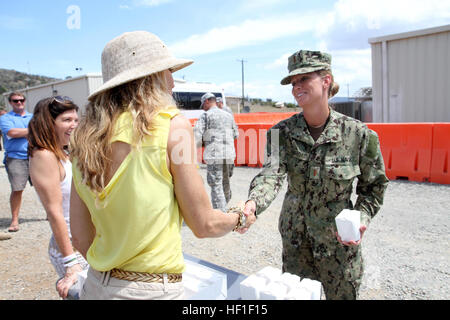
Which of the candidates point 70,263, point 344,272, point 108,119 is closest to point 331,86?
point 344,272

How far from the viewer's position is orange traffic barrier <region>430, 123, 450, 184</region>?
6.86m

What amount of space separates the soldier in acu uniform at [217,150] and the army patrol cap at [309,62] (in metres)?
3.70

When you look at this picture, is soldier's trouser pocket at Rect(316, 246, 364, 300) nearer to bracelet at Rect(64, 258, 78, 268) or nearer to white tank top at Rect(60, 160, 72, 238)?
bracelet at Rect(64, 258, 78, 268)

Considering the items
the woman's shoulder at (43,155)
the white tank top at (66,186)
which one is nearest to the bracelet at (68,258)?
the white tank top at (66,186)

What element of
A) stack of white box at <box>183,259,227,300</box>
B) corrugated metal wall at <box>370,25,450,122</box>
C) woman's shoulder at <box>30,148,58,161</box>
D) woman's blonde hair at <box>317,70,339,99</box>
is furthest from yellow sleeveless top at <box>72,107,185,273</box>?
corrugated metal wall at <box>370,25,450,122</box>

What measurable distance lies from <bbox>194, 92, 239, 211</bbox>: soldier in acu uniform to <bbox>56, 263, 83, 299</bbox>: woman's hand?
12.7 feet

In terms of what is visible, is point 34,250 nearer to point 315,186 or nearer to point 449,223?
point 315,186

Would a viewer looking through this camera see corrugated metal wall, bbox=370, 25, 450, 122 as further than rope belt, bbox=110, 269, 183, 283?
Yes

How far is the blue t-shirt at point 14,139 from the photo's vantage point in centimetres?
563

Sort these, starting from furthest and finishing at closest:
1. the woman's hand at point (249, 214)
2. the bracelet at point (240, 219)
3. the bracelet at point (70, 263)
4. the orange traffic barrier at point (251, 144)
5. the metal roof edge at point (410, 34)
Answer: the orange traffic barrier at point (251, 144)
the metal roof edge at point (410, 34)
the bracelet at point (70, 263)
the woman's hand at point (249, 214)
the bracelet at point (240, 219)

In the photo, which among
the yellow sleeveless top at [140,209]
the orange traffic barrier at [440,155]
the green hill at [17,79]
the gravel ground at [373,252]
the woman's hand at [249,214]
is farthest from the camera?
the green hill at [17,79]

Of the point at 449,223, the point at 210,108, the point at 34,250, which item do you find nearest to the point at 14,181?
the point at 34,250

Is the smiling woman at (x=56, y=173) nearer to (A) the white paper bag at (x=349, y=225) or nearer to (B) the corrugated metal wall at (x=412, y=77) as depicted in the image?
(A) the white paper bag at (x=349, y=225)

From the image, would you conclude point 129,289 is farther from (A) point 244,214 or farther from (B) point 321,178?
(B) point 321,178
